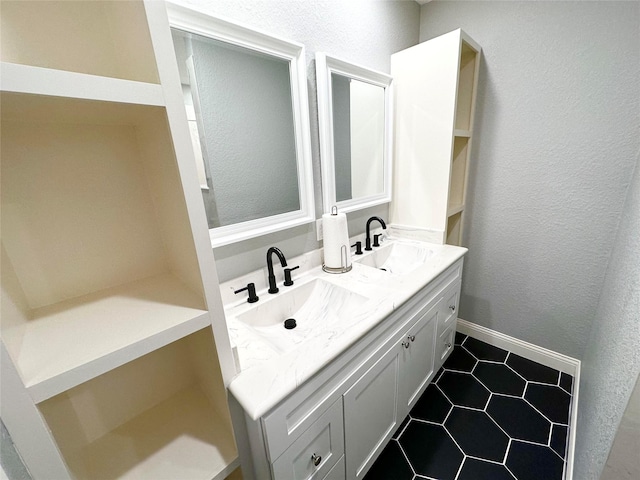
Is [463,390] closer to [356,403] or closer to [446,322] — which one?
[446,322]

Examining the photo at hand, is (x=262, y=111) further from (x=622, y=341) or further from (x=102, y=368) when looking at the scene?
(x=622, y=341)

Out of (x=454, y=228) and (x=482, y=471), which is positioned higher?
(x=454, y=228)

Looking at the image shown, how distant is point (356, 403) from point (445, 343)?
927 mm

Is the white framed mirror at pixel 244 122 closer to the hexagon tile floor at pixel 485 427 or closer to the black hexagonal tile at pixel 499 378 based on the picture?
the hexagon tile floor at pixel 485 427

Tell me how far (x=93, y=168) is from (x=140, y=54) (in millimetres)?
294

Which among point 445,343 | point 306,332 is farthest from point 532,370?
point 306,332

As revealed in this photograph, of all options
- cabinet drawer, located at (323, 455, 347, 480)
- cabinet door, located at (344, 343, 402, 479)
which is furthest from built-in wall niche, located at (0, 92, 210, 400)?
cabinet drawer, located at (323, 455, 347, 480)

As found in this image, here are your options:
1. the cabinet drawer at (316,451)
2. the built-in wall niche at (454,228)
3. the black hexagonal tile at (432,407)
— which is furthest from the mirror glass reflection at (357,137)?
the black hexagonal tile at (432,407)

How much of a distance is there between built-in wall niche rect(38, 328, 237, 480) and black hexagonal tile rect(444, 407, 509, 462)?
118cm

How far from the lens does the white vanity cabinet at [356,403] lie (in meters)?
0.72

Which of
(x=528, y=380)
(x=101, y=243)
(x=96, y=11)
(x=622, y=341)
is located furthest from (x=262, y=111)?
(x=528, y=380)

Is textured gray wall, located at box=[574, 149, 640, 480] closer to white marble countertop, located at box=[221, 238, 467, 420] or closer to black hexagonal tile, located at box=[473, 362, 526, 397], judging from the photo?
black hexagonal tile, located at box=[473, 362, 526, 397]

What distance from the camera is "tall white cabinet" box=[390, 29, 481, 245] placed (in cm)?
146

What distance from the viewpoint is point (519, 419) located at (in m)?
1.41
